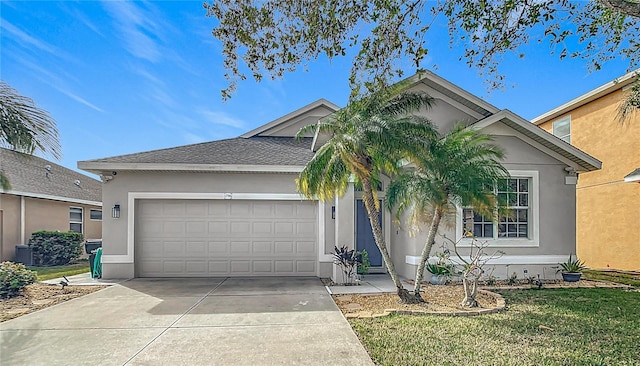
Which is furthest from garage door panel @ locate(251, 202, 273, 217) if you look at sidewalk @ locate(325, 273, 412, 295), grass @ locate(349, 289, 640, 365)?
grass @ locate(349, 289, 640, 365)

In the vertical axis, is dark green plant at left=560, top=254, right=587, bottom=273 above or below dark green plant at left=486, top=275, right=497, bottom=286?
above

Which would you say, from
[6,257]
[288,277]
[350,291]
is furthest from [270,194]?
[6,257]

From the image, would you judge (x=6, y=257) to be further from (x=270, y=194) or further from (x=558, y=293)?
(x=558, y=293)

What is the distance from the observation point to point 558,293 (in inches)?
365

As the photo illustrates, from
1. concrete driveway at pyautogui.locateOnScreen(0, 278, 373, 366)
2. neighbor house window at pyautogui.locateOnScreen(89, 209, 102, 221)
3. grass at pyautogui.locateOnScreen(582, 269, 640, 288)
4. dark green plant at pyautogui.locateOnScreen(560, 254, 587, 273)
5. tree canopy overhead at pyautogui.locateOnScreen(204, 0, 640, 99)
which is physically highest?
tree canopy overhead at pyautogui.locateOnScreen(204, 0, 640, 99)

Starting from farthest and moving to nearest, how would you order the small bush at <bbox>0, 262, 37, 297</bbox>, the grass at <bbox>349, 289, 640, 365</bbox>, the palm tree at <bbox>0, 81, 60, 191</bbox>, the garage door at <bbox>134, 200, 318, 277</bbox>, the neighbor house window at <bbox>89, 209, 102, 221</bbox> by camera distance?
the neighbor house window at <bbox>89, 209, 102, 221</bbox> < the garage door at <bbox>134, 200, 318, 277</bbox> < the small bush at <bbox>0, 262, 37, 297</bbox> < the palm tree at <bbox>0, 81, 60, 191</bbox> < the grass at <bbox>349, 289, 640, 365</bbox>

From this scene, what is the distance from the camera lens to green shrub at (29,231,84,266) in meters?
15.6

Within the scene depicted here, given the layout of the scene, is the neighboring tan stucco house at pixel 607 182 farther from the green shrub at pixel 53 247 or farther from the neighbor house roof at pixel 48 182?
the green shrub at pixel 53 247

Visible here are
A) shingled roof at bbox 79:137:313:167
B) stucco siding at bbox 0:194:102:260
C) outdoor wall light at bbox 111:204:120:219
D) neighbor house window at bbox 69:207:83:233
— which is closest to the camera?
outdoor wall light at bbox 111:204:120:219

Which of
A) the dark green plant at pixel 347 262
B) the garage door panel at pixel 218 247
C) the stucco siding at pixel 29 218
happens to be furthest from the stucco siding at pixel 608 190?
the stucco siding at pixel 29 218

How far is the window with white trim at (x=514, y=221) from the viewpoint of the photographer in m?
11.2

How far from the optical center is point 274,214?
38.7 ft

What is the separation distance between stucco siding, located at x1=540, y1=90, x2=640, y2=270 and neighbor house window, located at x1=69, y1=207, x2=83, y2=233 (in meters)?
22.6

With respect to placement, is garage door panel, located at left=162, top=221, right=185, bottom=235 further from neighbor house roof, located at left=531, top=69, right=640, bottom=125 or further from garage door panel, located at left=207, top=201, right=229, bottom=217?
neighbor house roof, located at left=531, top=69, right=640, bottom=125
